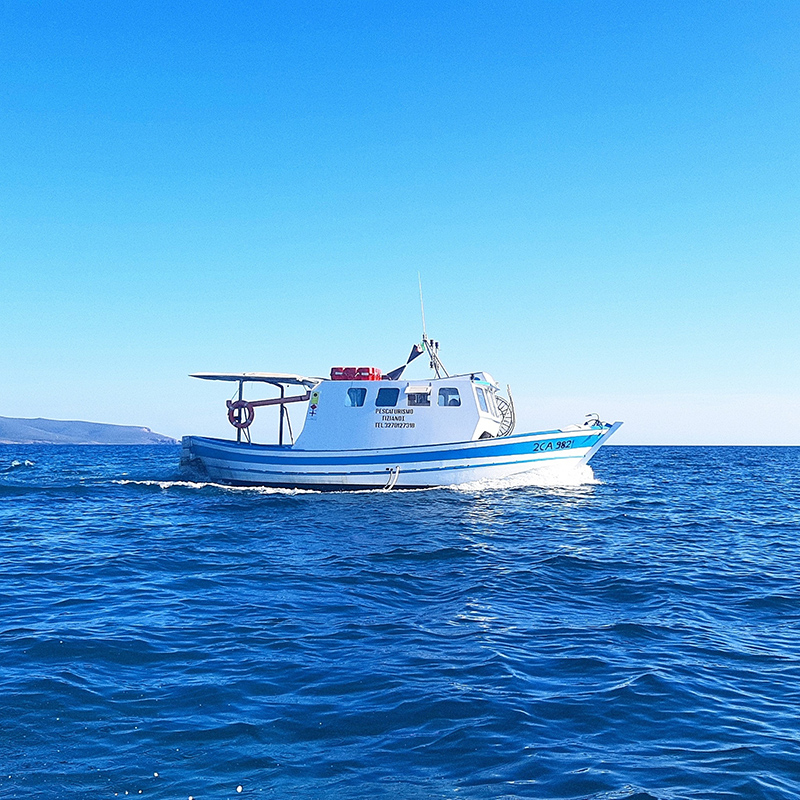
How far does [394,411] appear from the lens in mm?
24938

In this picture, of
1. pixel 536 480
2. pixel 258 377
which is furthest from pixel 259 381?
pixel 536 480

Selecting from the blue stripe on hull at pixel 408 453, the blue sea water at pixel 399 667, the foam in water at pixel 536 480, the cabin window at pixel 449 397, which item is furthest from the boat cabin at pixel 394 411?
the blue sea water at pixel 399 667

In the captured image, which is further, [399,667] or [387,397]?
[387,397]

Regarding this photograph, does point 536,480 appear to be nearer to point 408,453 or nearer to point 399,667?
point 408,453

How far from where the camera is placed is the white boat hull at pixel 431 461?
24.1m

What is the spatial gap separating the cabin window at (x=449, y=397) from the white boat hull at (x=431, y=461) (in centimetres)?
165

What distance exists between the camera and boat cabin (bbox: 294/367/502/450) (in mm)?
24516

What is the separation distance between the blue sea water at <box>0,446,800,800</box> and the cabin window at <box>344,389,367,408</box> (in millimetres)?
10373

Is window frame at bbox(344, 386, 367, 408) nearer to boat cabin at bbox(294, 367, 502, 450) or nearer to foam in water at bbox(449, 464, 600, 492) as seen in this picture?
boat cabin at bbox(294, 367, 502, 450)

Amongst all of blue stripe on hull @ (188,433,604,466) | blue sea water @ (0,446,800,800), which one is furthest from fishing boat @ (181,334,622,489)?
blue sea water @ (0,446,800,800)

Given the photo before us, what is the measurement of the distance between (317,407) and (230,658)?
19.0m

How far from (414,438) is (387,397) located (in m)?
1.95

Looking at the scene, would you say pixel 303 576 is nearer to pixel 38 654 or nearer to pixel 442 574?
pixel 442 574

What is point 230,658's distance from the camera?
23.3 ft
